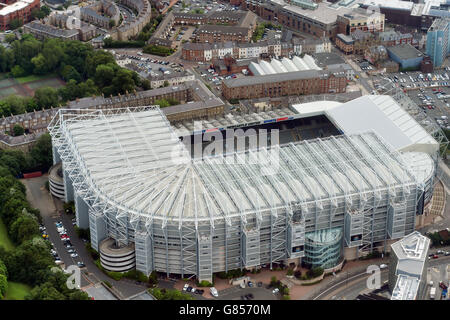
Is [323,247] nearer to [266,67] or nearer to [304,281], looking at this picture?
[304,281]

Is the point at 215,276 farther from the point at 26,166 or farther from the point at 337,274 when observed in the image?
the point at 26,166

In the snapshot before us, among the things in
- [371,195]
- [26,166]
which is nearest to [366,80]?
[371,195]

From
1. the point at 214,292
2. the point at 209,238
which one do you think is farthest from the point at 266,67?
the point at 214,292

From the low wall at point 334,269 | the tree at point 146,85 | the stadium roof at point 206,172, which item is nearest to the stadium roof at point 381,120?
the stadium roof at point 206,172

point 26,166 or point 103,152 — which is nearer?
point 103,152

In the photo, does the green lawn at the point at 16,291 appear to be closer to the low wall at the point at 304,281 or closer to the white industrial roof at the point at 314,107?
the low wall at the point at 304,281

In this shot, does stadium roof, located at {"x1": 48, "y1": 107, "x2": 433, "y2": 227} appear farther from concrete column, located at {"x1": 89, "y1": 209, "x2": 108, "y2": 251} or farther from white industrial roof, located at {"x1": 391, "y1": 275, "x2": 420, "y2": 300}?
white industrial roof, located at {"x1": 391, "y1": 275, "x2": 420, "y2": 300}

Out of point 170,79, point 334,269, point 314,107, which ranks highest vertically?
point 314,107
